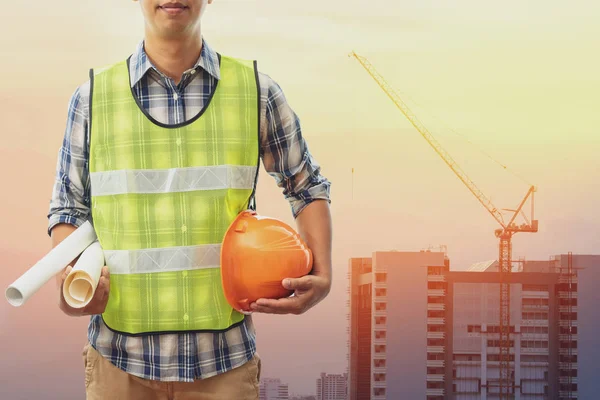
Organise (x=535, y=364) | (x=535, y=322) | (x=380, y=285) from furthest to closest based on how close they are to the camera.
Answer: (x=535, y=364) → (x=535, y=322) → (x=380, y=285)

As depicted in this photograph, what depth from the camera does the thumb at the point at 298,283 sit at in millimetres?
3230

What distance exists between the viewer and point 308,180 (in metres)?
3.52

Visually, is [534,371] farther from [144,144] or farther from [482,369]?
[144,144]

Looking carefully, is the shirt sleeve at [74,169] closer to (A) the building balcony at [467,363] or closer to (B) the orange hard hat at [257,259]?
(B) the orange hard hat at [257,259]

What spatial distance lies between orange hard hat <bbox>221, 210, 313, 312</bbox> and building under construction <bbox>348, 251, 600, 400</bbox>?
67748 millimetres

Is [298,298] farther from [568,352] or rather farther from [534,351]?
[568,352]

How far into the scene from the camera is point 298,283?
3.26m

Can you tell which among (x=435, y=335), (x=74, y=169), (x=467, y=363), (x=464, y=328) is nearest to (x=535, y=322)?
(x=467, y=363)

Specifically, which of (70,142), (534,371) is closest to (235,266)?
(70,142)

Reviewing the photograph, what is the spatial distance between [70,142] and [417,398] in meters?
78.4

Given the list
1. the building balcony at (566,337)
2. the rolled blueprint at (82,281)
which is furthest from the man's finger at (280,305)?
the building balcony at (566,337)

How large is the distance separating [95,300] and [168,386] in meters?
0.38

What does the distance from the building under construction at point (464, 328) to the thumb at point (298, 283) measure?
222ft

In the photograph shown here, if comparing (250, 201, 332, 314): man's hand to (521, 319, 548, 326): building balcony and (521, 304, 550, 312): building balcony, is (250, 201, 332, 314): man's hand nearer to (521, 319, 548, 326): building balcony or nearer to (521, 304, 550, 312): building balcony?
(521, 304, 550, 312): building balcony
